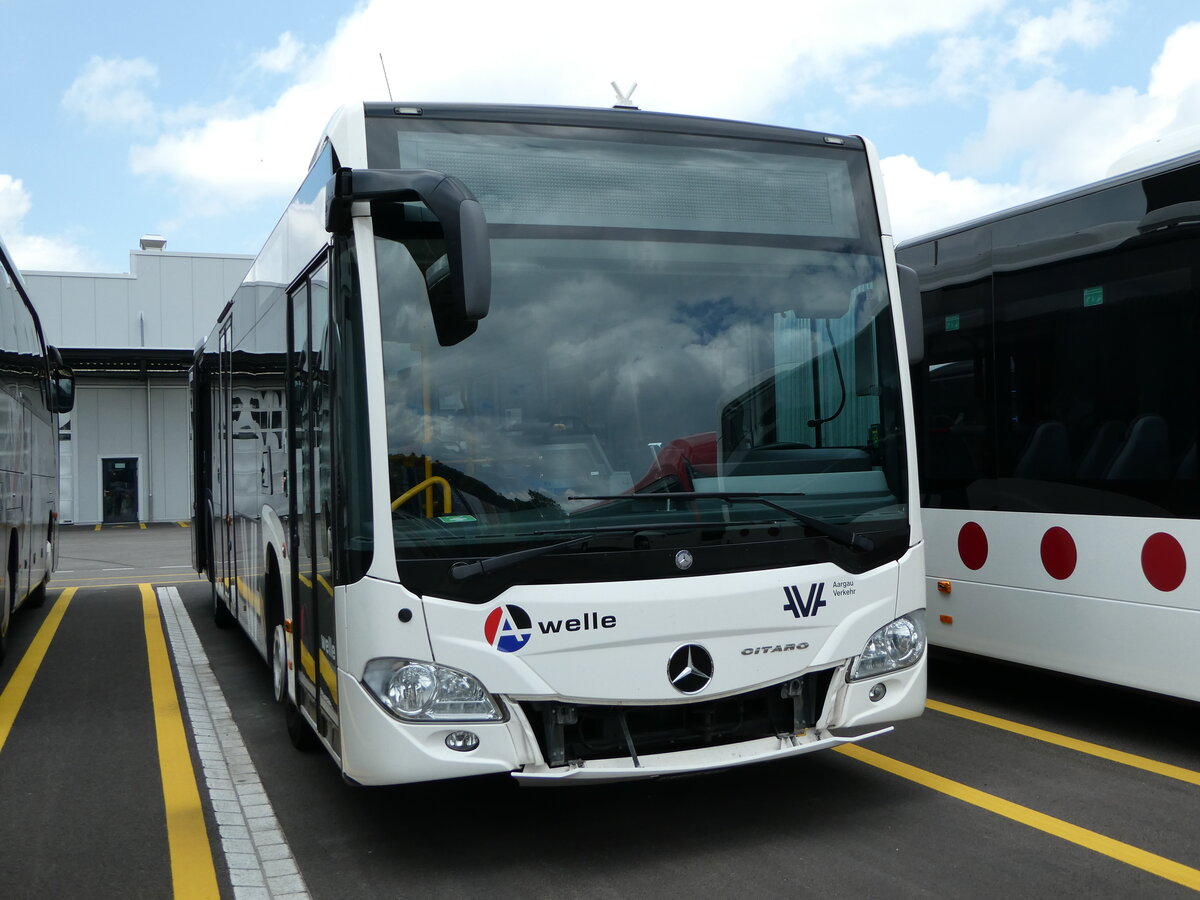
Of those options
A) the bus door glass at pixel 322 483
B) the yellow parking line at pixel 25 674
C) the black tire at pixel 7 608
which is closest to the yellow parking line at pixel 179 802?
the bus door glass at pixel 322 483

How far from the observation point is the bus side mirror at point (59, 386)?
14.2m

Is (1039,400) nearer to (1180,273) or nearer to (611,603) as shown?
(1180,273)

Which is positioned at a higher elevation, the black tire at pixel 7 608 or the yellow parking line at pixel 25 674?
the black tire at pixel 7 608

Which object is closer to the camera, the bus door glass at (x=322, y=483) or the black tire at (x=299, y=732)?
the bus door glass at (x=322, y=483)

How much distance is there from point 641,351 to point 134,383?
32.3 meters

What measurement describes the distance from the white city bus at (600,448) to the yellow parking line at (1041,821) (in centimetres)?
61

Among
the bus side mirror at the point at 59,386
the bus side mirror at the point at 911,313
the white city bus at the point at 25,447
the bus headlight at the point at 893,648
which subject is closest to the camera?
the bus headlight at the point at 893,648

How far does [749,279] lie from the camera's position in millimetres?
4750

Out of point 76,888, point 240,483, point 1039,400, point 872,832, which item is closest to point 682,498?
point 872,832

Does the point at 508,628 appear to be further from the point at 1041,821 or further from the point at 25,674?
the point at 25,674

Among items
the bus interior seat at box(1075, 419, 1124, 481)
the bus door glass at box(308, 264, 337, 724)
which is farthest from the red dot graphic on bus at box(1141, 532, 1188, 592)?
the bus door glass at box(308, 264, 337, 724)

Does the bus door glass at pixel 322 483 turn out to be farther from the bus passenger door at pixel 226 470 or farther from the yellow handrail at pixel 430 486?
the bus passenger door at pixel 226 470

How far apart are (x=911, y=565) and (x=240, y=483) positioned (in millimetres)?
5052

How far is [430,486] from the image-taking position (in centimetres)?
420
